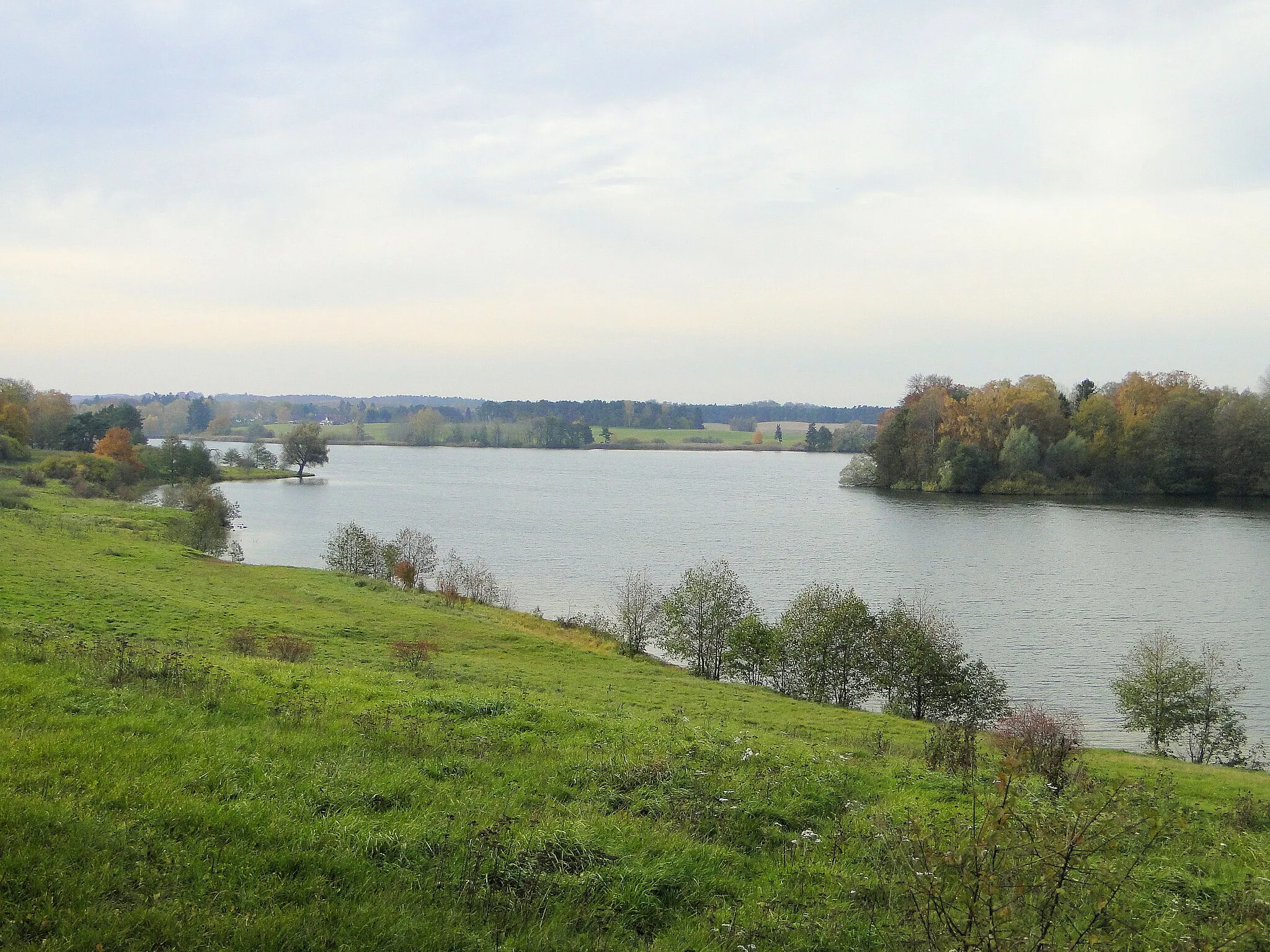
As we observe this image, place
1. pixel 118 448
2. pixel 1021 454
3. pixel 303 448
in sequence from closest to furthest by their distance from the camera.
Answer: pixel 118 448 → pixel 1021 454 → pixel 303 448

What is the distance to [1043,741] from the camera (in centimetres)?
1684

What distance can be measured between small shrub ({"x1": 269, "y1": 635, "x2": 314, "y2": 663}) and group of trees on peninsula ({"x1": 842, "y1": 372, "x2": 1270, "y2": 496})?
327ft

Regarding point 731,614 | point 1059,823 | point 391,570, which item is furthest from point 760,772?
point 391,570

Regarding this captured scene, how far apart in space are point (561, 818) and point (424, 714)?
465 centimetres

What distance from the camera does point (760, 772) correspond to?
10172 millimetres

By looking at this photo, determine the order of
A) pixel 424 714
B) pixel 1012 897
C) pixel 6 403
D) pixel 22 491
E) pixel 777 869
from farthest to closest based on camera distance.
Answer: pixel 6 403, pixel 22 491, pixel 424 714, pixel 777 869, pixel 1012 897

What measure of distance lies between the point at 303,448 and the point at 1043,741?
5113 inches

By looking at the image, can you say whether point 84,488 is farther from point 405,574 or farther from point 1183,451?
point 1183,451

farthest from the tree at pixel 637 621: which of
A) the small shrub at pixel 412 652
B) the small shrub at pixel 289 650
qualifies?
the small shrub at pixel 289 650

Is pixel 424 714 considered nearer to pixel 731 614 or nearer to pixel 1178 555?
pixel 731 614

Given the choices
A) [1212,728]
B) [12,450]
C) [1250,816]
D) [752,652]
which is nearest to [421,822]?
[1250,816]

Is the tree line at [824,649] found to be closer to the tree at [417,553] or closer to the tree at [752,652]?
the tree at [752,652]

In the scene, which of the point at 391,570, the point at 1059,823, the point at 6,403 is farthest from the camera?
the point at 6,403

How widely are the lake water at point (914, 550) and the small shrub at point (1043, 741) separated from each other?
14.3 ft
